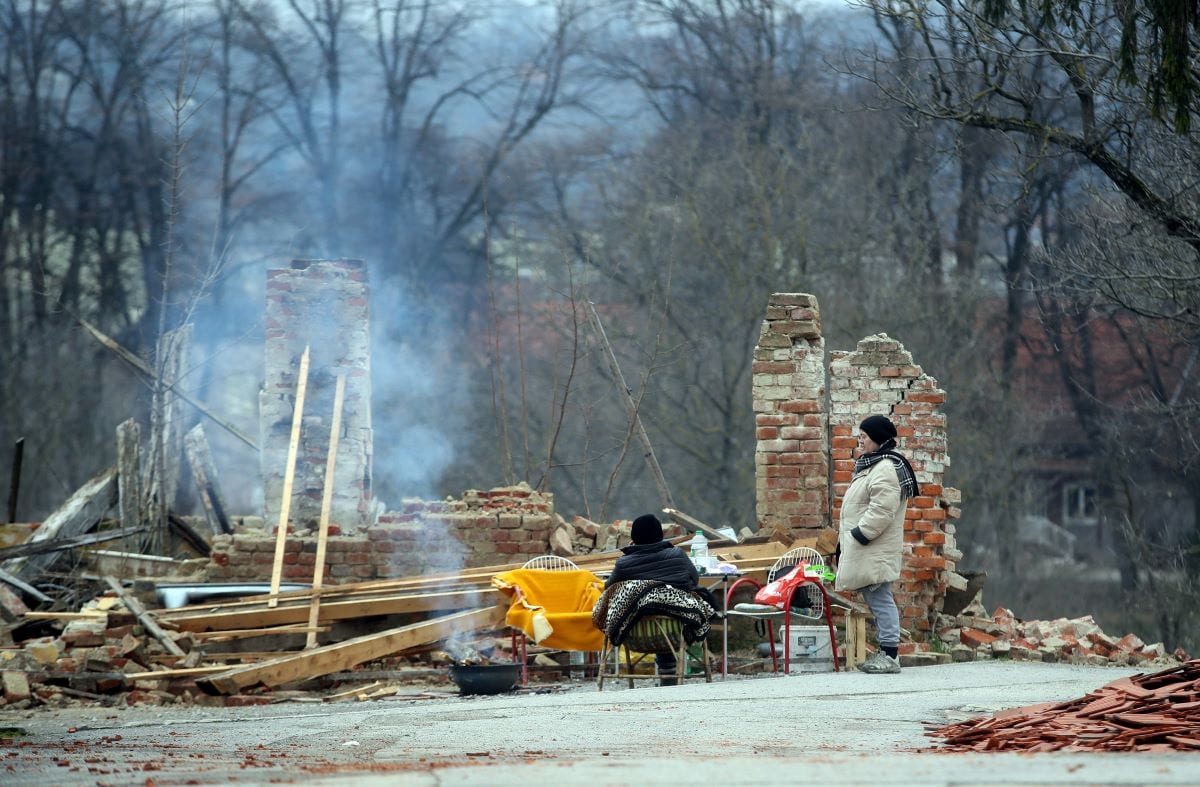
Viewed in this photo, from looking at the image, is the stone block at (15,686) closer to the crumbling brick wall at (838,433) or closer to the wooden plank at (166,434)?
the wooden plank at (166,434)

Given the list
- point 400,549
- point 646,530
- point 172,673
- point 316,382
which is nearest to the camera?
point 646,530

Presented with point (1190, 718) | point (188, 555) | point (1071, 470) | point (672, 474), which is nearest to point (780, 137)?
point (672, 474)

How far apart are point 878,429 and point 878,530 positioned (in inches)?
28.6

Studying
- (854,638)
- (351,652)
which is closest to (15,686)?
(351,652)

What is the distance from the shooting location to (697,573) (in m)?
11.5

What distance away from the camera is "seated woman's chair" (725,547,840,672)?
464 inches

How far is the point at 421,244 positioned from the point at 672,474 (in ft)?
35.5

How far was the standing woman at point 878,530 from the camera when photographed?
37.0 feet

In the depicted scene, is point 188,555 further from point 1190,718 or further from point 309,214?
point 309,214

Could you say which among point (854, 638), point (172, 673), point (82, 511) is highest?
point (82, 511)

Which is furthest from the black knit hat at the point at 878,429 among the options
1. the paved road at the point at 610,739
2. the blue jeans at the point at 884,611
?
the paved road at the point at 610,739

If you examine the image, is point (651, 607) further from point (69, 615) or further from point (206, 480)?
point (206, 480)

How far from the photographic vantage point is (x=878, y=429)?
451 inches

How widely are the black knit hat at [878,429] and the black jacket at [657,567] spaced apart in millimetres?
1635
